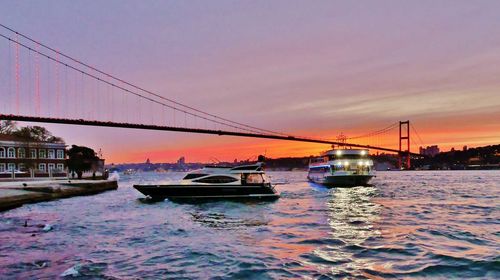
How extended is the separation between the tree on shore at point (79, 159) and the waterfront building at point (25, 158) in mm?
3759

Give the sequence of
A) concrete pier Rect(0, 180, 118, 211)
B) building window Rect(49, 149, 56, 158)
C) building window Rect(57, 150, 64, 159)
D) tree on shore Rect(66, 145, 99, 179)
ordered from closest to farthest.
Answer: concrete pier Rect(0, 180, 118, 211) → tree on shore Rect(66, 145, 99, 179) → building window Rect(49, 149, 56, 158) → building window Rect(57, 150, 64, 159)

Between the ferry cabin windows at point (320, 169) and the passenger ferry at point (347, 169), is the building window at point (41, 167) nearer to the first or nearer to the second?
the ferry cabin windows at point (320, 169)

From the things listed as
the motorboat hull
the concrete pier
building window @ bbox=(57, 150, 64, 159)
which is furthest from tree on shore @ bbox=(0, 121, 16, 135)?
the motorboat hull

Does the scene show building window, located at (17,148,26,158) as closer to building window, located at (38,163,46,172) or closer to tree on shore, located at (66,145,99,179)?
building window, located at (38,163,46,172)

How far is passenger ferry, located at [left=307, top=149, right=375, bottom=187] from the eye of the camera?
174 feet

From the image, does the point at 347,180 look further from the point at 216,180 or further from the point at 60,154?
the point at 60,154

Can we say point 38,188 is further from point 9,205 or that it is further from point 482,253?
point 482,253

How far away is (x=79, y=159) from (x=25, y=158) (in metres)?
8.78

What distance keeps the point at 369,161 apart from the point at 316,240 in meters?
43.7

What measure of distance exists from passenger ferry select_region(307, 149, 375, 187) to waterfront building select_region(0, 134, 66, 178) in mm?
48535

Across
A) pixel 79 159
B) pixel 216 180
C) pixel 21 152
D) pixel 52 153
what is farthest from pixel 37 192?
pixel 52 153

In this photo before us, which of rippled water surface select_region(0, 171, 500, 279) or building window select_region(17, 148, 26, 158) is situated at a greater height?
building window select_region(17, 148, 26, 158)

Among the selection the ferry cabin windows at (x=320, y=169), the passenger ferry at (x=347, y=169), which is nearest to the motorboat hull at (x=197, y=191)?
the passenger ferry at (x=347, y=169)

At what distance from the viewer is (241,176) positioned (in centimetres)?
3397
